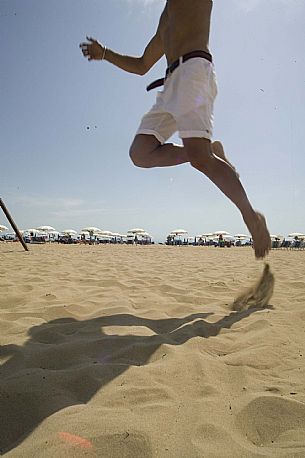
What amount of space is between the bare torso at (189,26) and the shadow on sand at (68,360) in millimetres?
1611

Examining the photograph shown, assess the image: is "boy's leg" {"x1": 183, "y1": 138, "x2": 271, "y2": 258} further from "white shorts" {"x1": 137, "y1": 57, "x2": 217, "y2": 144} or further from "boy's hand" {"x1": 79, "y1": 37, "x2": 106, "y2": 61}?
"boy's hand" {"x1": 79, "y1": 37, "x2": 106, "y2": 61}

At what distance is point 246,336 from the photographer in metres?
1.49

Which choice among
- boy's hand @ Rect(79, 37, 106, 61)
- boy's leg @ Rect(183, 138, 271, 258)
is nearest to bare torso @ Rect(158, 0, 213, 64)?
boy's leg @ Rect(183, 138, 271, 258)

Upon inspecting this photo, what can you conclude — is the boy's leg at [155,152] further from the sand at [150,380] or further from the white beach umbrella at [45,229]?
the white beach umbrella at [45,229]

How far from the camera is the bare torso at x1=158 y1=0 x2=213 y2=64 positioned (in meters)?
1.88

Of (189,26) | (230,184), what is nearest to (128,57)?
(189,26)

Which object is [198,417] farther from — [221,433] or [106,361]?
[106,361]

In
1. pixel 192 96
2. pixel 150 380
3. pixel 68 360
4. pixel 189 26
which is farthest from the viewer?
pixel 189 26

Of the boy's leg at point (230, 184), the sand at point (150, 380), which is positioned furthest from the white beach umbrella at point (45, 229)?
the boy's leg at point (230, 184)

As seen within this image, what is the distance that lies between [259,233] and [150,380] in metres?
1.16

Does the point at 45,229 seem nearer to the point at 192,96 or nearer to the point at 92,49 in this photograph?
the point at 92,49

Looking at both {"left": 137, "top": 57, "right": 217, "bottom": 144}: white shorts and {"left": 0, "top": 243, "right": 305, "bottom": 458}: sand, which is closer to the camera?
{"left": 0, "top": 243, "right": 305, "bottom": 458}: sand

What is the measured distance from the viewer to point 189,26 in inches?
74.4

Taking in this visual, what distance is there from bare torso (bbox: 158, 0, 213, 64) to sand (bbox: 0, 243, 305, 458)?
1.63 m
